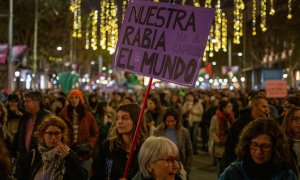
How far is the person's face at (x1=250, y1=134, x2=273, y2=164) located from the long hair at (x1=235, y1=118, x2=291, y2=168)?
0.11 ft

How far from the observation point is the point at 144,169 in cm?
398

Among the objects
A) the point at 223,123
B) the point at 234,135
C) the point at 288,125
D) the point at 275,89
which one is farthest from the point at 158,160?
the point at 275,89

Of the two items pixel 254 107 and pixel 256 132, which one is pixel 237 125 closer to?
pixel 254 107

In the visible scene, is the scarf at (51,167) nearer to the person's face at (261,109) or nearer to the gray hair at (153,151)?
the gray hair at (153,151)

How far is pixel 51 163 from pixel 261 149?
6.07 feet

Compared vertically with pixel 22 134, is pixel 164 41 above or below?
above

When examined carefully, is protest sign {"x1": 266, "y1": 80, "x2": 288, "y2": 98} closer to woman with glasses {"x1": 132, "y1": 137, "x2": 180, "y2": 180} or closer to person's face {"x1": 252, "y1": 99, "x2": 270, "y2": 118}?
person's face {"x1": 252, "y1": 99, "x2": 270, "y2": 118}

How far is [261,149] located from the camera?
4227mm

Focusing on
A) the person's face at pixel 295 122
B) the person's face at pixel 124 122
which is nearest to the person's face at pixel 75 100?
the person's face at pixel 124 122

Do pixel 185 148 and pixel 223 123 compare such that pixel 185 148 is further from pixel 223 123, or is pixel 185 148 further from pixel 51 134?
pixel 223 123

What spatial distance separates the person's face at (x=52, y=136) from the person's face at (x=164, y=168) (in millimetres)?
1473

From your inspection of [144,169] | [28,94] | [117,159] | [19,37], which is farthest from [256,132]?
[19,37]

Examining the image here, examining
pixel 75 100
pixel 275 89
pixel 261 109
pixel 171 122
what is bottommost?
pixel 171 122

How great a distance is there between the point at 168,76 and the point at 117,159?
0.89m
